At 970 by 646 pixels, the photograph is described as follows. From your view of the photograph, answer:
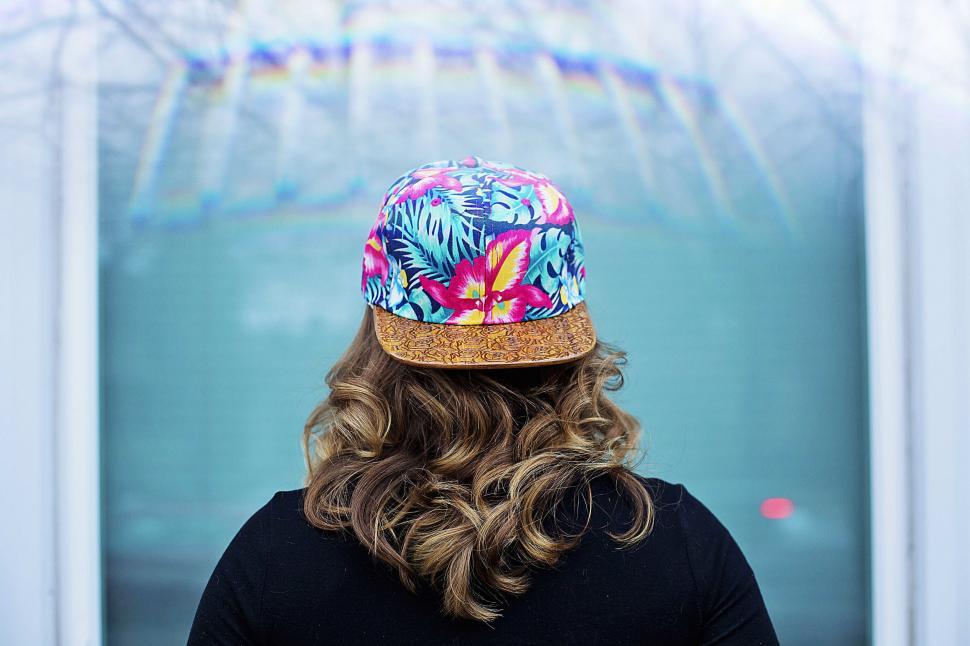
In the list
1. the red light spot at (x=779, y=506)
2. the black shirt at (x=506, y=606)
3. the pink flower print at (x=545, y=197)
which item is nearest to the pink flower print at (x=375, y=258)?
the pink flower print at (x=545, y=197)

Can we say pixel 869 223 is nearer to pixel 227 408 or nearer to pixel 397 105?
pixel 397 105

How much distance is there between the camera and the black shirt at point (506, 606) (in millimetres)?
1114

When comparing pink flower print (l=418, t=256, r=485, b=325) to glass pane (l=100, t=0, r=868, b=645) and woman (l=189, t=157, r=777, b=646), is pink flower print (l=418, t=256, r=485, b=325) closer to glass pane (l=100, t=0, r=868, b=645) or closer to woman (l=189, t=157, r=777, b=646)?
woman (l=189, t=157, r=777, b=646)

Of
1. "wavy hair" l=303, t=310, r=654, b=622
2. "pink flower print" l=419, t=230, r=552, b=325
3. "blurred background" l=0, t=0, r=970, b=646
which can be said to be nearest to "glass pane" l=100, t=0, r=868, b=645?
"blurred background" l=0, t=0, r=970, b=646

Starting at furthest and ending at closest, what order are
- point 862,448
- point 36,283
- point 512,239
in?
point 862,448 < point 36,283 < point 512,239

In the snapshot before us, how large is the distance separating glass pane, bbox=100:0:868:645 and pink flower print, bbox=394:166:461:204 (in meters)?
1.46

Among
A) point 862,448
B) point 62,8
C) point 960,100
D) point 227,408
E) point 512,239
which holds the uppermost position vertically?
point 62,8

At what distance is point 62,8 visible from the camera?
2475mm

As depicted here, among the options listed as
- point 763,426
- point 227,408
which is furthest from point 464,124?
point 763,426

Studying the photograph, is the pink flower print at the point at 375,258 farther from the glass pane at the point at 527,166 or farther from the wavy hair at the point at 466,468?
the glass pane at the point at 527,166

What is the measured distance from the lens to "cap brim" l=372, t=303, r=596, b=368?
1151 mm

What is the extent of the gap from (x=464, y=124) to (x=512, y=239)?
5.29ft

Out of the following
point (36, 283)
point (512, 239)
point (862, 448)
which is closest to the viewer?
point (512, 239)

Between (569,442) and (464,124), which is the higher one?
(464,124)
